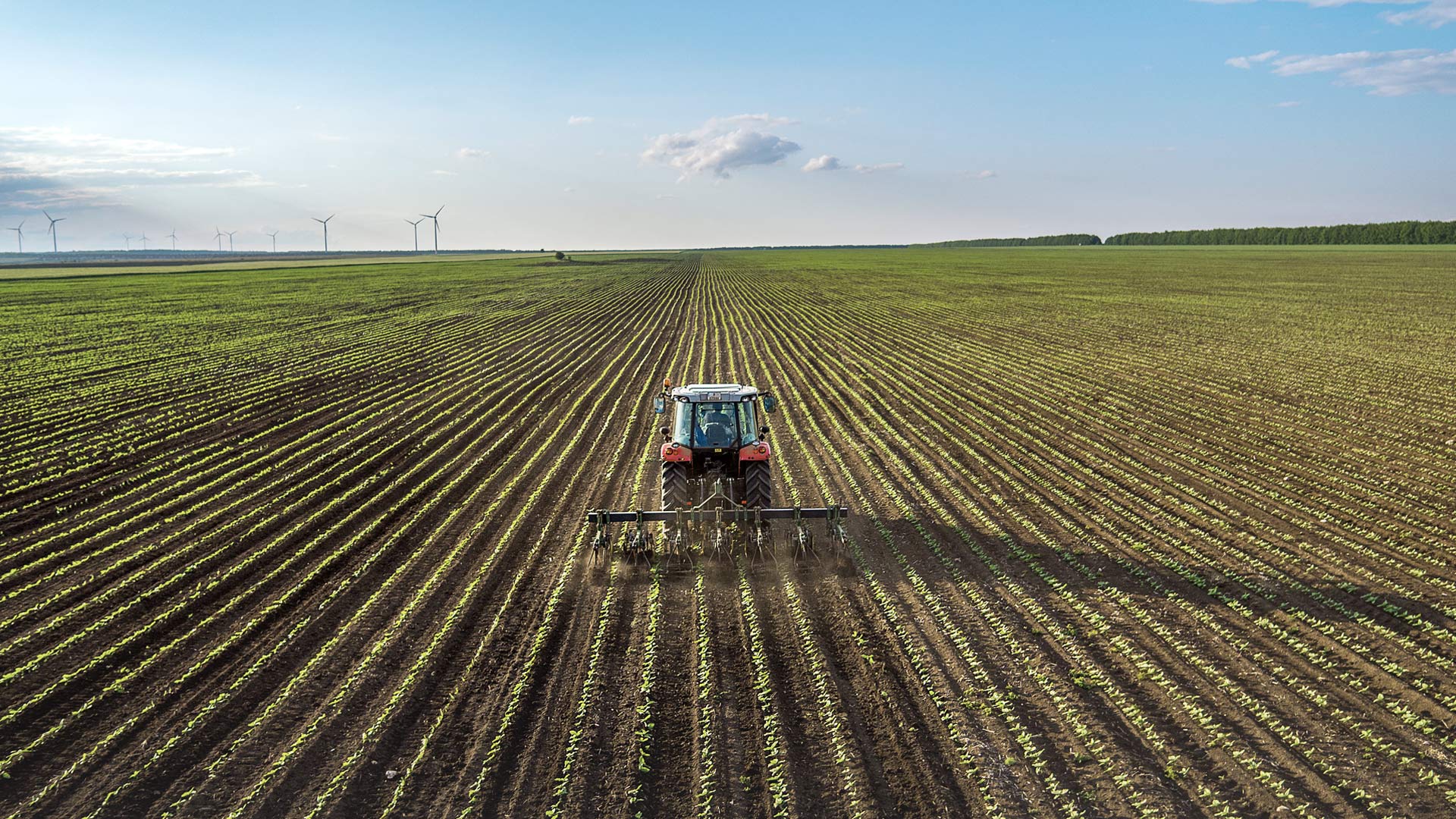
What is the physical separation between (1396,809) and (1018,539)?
595cm

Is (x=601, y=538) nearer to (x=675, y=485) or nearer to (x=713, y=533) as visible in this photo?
(x=675, y=485)

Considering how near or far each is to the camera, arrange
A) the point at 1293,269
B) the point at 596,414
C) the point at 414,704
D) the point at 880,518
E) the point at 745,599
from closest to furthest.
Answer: the point at 414,704 → the point at 745,599 → the point at 880,518 → the point at 596,414 → the point at 1293,269

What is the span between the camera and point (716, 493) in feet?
37.7

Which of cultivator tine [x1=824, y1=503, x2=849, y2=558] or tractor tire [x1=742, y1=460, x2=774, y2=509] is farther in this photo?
tractor tire [x1=742, y1=460, x2=774, y2=509]

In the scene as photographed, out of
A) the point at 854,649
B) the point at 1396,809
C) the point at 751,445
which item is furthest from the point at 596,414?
the point at 1396,809

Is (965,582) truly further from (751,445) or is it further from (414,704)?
(414,704)

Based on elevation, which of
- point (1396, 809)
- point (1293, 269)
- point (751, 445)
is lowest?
point (1396, 809)

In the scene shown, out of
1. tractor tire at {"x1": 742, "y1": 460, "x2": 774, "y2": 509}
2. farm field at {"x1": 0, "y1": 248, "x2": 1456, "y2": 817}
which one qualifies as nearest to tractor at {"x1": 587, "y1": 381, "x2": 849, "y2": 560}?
tractor tire at {"x1": 742, "y1": 460, "x2": 774, "y2": 509}

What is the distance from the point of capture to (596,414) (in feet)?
67.8

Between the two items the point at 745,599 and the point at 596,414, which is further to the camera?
the point at 596,414

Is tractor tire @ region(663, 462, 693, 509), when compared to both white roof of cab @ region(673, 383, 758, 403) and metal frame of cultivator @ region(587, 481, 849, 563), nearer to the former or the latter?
metal frame of cultivator @ region(587, 481, 849, 563)

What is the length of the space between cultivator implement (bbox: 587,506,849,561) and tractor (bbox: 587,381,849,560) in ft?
0.04

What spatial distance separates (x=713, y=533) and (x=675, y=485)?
1036 millimetres

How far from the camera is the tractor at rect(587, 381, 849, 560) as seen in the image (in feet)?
36.7
